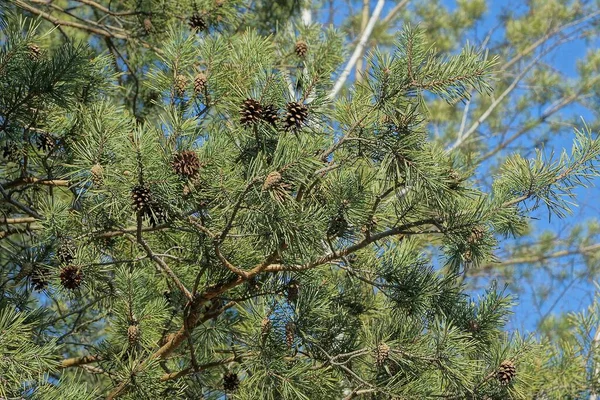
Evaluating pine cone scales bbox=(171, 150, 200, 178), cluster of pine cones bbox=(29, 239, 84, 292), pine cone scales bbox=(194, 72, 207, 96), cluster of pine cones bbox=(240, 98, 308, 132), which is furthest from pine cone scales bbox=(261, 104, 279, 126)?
cluster of pine cones bbox=(29, 239, 84, 292)

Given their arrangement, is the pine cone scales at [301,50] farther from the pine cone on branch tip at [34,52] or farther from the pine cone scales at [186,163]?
the pine cone scales at [186,163]

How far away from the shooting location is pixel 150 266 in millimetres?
1943

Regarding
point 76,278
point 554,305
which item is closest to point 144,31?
point 76,278

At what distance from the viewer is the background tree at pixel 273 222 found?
4.60 ft

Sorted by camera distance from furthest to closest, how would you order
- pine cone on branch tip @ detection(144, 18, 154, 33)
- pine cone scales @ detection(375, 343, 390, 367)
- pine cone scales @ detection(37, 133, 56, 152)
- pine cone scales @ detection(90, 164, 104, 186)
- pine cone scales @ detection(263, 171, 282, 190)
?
pine cone on branch tip @ detection(144, 18, 154, 33) < pine cone scales @ detection(37, 133, 56, 152) < pine cone scales @ detection(375, 343, 390, 367) < pine cone scales @ detection(90, 164, 104, 186) < pine cone scales @ detection(263, 171, 282, 190)

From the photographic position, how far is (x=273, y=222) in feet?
4.43

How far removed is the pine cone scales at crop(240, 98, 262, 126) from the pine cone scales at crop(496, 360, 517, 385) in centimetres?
67

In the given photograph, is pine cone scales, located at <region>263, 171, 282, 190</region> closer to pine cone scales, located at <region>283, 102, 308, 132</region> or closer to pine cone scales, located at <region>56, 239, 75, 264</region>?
pine cone scales, located at <region>283, 102, 308, 132</region>

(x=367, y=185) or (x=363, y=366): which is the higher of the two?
(x=367, y=185)

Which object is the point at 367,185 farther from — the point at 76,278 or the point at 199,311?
the point at 76,278

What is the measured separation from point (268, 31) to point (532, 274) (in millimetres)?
3567

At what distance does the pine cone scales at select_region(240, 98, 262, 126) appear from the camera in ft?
4.53

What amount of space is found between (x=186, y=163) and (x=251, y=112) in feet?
0.43

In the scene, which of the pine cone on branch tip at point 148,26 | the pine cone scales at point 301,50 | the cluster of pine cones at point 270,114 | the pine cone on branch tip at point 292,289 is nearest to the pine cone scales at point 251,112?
the cluster of pine cones at point 270,114
